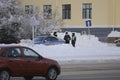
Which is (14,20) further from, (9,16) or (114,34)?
(114,34)

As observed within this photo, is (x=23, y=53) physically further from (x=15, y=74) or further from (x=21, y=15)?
(x=21, y=15)

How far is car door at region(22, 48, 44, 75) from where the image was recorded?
21.8 metres

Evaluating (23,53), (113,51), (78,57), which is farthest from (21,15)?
(23,53)

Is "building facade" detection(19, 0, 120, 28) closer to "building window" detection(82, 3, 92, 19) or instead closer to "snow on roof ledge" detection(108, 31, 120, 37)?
"building window" detection(82, 3, 92, 19)

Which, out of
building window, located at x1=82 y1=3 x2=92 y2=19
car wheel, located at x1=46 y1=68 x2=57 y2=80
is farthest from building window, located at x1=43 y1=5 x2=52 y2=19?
car wheel, located at x1=46 y1=68 x2=57 y2=80

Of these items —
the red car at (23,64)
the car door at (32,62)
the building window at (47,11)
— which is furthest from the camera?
the building window at (47,11)

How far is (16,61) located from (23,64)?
404 mm

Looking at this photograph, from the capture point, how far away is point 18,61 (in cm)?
2127

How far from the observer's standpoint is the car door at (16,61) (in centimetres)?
2102

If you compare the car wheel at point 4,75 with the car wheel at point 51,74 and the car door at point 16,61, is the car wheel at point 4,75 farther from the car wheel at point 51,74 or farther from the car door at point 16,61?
the car wheel at point 51,74

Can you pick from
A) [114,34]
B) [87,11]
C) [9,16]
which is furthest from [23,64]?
[87,11]

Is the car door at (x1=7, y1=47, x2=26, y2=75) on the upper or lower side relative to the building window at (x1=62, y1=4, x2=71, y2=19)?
lower

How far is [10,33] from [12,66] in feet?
127

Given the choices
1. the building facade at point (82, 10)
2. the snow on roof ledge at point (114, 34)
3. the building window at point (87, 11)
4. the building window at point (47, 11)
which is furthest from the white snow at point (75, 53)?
the building window at point (87, 11)
